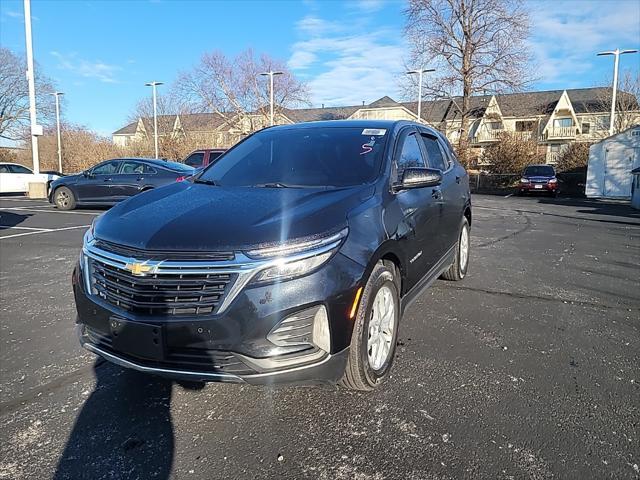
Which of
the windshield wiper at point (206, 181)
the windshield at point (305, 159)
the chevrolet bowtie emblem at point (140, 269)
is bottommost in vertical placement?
the chevrolet bowtie emblem at point (140, 269)

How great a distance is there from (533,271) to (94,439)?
18.3ft

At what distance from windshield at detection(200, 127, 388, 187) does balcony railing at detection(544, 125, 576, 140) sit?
52496mm

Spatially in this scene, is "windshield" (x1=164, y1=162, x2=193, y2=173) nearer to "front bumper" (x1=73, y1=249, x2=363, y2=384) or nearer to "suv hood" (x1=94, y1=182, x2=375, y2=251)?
"suv hood" (x1=94, y1=182, x2=375, y2=251)

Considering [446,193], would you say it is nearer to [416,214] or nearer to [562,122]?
[416,214]

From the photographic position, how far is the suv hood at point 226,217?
2.38m

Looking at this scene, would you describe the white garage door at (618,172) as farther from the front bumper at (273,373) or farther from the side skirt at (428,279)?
the front bumper at (273,373)

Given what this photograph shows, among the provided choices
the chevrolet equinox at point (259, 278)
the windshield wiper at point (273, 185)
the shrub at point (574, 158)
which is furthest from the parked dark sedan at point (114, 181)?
the shrub at point (574, 158)

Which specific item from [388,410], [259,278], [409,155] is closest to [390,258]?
[388,410]

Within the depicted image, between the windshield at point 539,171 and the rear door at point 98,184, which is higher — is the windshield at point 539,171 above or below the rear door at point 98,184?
above

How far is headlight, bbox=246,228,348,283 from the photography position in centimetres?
228

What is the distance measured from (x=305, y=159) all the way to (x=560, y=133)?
5357cm

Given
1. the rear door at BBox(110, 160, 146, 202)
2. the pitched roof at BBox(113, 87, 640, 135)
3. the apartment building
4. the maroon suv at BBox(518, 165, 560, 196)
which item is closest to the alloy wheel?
the rear door at BBox(110, 160, 146, 202)

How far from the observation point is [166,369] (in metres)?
2.35

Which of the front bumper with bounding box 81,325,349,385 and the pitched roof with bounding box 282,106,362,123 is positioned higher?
the pitched roof with bounding box 282,106,362,123
